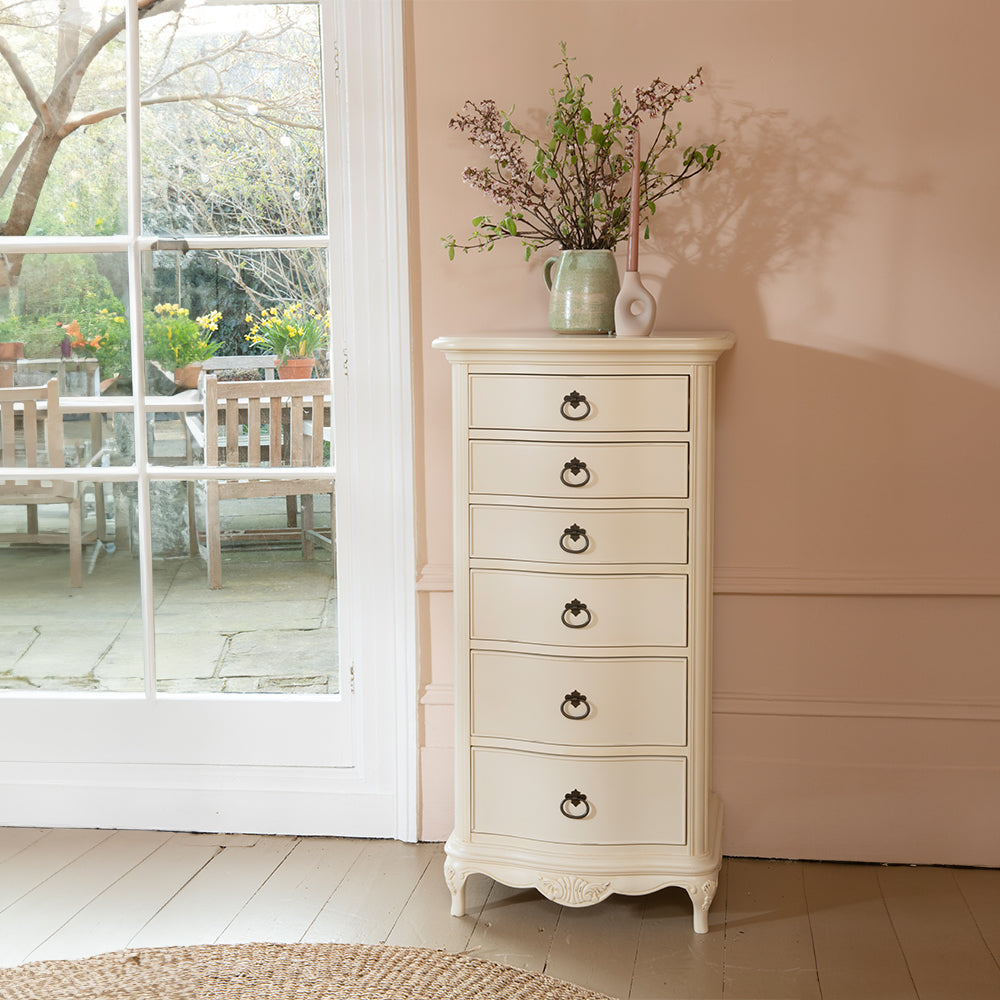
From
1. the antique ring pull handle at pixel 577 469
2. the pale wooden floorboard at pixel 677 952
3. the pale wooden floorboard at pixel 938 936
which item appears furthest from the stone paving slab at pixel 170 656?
the pale wooden floorboard at pixel 938 936

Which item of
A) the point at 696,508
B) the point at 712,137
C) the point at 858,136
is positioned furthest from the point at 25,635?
the point at 858,136

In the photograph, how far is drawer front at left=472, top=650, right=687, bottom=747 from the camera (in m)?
2.19

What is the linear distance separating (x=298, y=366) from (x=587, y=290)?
78 centimetres

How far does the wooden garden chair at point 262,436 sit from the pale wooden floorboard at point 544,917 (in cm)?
79

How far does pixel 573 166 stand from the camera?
2.37 meters

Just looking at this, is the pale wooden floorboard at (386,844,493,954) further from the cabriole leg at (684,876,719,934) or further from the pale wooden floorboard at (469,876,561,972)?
the cabriole leg at (684,876,719,934)

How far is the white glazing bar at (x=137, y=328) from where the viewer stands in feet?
8.43

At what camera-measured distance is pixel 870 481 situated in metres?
2.46

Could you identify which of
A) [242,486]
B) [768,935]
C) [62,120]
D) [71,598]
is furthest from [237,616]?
[768,935]

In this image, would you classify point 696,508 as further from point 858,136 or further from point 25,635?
point 25,635

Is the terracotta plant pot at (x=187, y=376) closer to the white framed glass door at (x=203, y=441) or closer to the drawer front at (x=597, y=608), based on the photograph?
the white framed glass door at (x=203, y=441)

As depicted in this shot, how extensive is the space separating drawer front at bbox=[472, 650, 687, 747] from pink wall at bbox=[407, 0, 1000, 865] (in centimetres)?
40

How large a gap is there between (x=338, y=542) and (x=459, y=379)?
2.26 ft

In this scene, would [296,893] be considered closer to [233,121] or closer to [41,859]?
[41,859]
